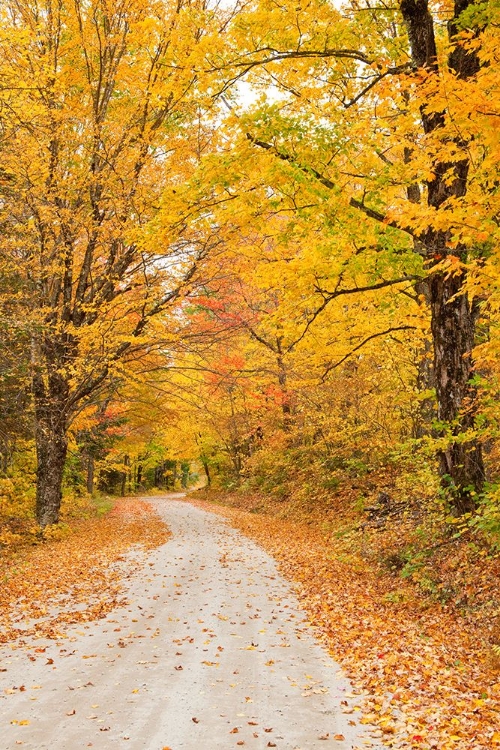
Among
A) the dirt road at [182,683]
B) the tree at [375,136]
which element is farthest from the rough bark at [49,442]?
the tree at [375,136]

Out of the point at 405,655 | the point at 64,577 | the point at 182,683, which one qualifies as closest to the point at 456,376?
the point at 405,655

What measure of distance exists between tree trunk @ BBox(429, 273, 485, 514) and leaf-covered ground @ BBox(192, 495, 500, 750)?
5.94 ft

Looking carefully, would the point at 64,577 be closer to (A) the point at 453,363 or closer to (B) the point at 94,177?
(A) the point at 453,363

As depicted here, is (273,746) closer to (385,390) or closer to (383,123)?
(383,123)

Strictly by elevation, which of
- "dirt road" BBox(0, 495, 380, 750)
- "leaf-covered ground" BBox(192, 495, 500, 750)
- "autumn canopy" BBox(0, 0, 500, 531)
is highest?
"autumn canopy" BBox(0, 0, 500, 531)

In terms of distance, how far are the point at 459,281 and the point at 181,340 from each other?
8.36m

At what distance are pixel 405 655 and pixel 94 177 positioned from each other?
468 inches

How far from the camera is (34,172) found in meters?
13.7

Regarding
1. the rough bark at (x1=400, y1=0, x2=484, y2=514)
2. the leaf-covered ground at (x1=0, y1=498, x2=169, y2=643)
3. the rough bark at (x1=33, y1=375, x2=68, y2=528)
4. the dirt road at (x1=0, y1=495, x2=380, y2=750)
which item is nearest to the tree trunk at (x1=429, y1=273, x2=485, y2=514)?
the rough bark at (x1=400, y1=0, x2=484, y2=514)

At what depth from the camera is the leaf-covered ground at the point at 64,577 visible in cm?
831

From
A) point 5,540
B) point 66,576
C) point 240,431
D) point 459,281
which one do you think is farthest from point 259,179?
point 240,431

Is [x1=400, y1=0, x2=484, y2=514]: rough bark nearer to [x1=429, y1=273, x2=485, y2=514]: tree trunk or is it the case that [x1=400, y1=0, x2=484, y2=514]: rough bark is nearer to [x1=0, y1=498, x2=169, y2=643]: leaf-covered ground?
[x1=429, y1=273, x2=485, y2=514]: tree trunk

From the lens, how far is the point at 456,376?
9.54 metres

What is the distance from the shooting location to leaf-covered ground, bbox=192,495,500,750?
4.91 meters
